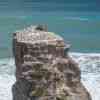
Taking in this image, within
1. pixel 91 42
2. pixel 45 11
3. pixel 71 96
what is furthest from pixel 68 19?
pixel 71 96

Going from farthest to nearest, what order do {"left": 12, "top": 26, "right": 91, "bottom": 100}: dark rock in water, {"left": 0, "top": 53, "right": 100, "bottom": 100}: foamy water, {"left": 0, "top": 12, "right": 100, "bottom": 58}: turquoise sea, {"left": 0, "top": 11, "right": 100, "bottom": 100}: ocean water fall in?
{"left": 0, "top": 12, "right": 100, "bottom": 58}: turquoise sea, {"left": 0, "top": 11, "right": 100, "bottom": 100}: ocean water, {"left": 0, "top": 53, "right": 100, "bottom": 100}: foamy water, {"left": 12, "top": 26, "right": 91, "bottom": 100}: dark rock in water

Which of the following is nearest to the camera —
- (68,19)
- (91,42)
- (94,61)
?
(94,61)

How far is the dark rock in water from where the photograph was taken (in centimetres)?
1054

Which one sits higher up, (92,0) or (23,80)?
(23,80)

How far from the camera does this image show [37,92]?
10.6 meters

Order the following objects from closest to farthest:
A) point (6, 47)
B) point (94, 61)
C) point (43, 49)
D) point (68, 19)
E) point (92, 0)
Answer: point (43, 49), point (94, 61), point (6, 47), point (68, 19), point (92, 0)

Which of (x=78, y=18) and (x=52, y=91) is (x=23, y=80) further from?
(x=78, y=18)

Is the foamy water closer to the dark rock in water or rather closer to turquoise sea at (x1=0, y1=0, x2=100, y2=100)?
turquoise sea at (x1=0, y1=0, x2=100, y2=100)

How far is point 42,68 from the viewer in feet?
34.6

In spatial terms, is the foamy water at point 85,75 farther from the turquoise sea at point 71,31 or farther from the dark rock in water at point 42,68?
the dark rock in water at point 42,68

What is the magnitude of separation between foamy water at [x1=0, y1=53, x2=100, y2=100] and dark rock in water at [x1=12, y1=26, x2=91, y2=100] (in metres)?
6.47

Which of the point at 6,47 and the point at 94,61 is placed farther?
the point at 6,47

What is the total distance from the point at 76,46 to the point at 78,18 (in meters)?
22.2

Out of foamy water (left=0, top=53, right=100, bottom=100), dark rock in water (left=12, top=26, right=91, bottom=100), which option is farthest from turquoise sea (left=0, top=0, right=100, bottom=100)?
dark rock in water (left=12, top=26, right=91, bottom=100)
